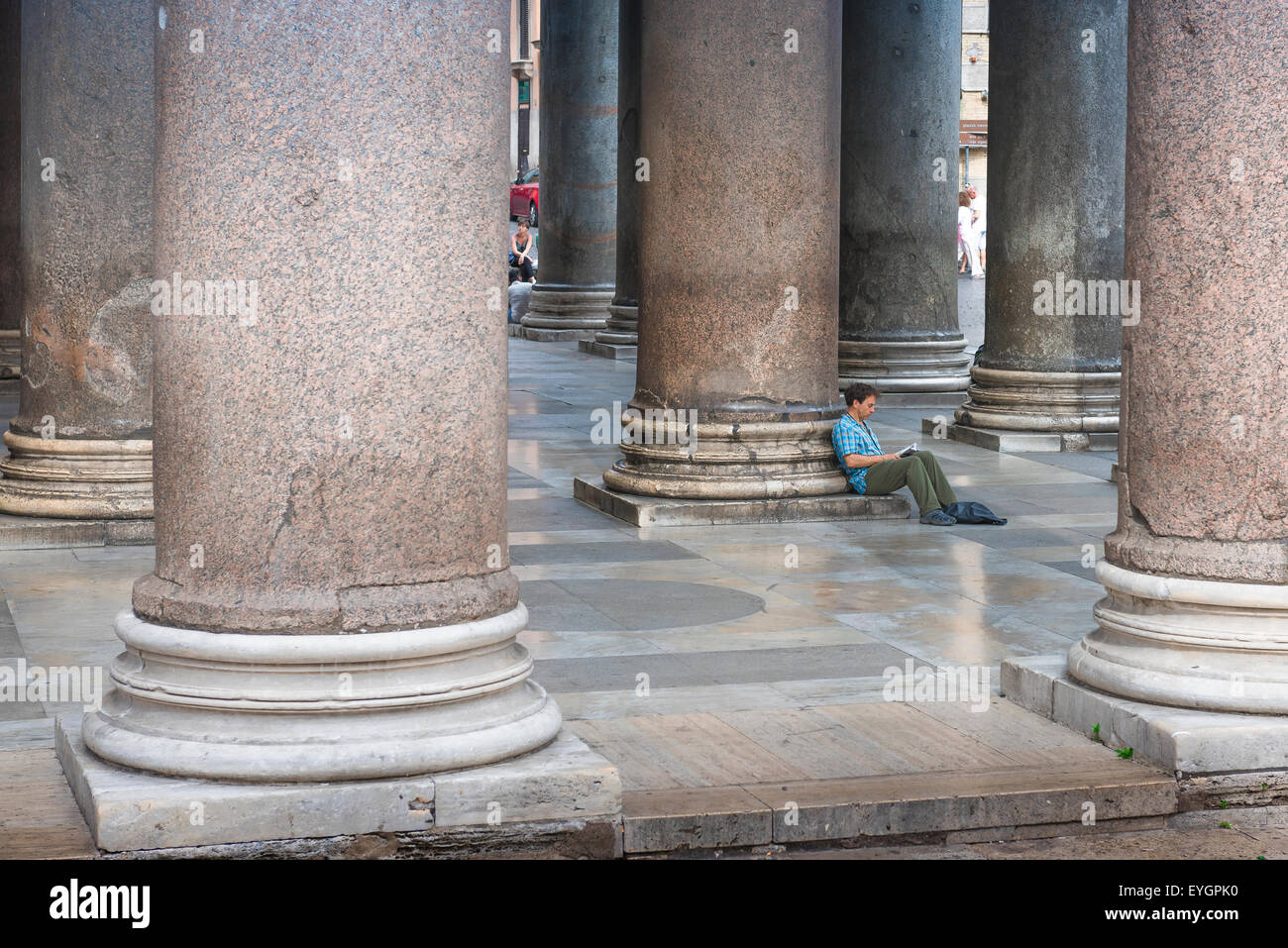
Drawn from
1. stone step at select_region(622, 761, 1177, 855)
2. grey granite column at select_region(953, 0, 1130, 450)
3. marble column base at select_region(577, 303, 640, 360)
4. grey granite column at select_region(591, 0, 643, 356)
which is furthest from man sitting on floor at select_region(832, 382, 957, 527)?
marble column base at select_region(577, 303, 640, 360)

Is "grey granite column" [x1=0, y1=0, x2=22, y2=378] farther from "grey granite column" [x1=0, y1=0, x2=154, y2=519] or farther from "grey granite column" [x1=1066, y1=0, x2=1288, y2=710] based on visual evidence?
"grey granite column" [x1=1066, y1=0, x2=1288, y2=710]

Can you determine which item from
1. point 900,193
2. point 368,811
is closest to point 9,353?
point 900,193

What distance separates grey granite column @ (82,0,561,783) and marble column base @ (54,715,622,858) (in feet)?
0.23

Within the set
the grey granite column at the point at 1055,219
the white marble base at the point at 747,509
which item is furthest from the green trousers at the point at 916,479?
the grey granite column at the point at 1055,219

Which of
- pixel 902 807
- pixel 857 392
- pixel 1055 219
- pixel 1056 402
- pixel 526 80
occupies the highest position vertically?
pixel 526 80

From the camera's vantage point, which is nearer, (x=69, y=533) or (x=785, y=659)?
(x=785, y=659)

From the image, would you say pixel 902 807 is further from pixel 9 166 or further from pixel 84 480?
pixel 9 166

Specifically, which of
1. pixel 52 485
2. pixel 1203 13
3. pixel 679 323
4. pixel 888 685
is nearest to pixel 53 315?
pixel 52 485

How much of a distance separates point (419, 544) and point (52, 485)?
247 inches

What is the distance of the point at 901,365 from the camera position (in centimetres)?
1955

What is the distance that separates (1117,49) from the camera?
621 inches

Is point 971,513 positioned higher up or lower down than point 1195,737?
higher up

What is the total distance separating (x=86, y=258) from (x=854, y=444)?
495cm

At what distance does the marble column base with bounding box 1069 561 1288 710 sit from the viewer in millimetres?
6605
